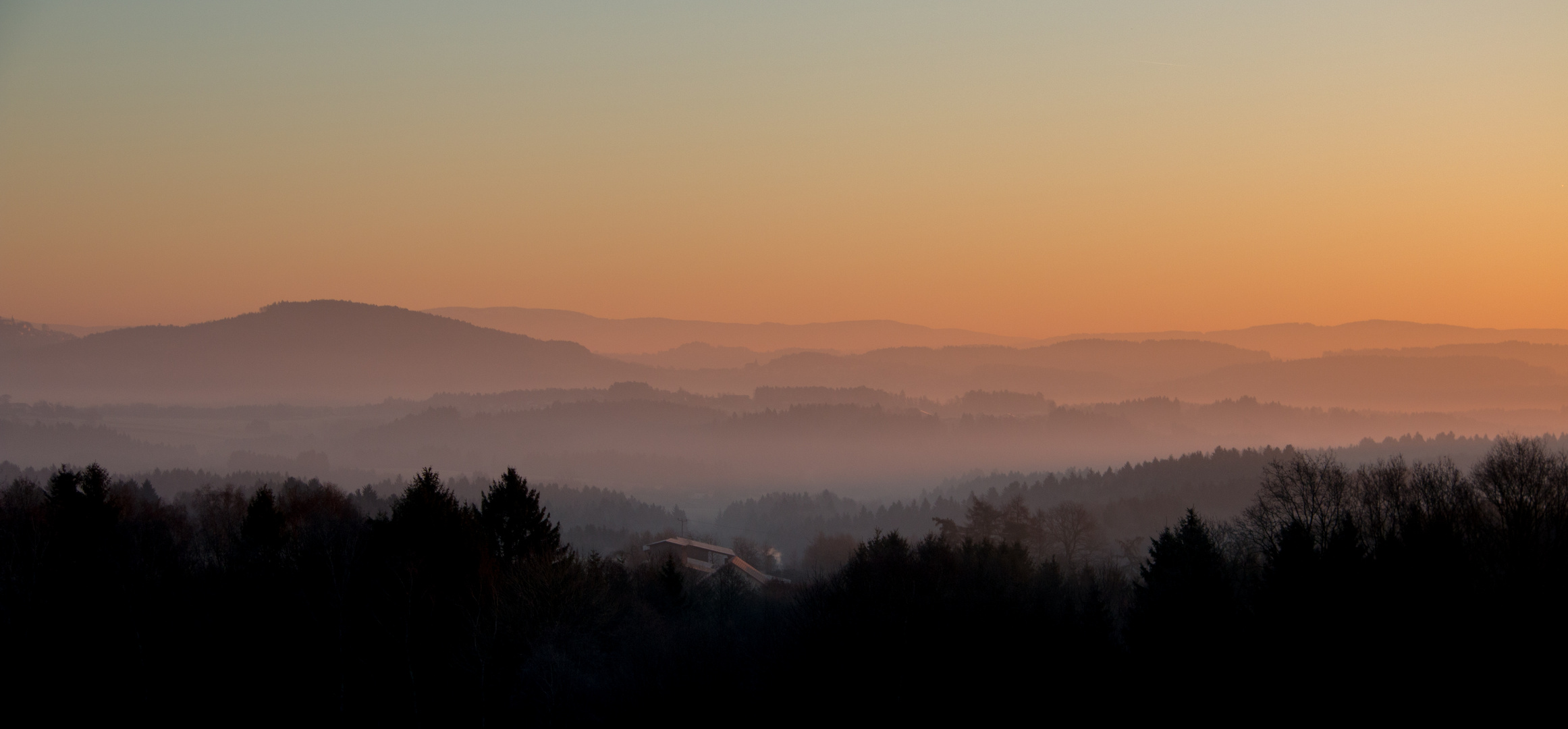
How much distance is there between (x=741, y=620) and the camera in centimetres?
3447

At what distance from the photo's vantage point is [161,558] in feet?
117

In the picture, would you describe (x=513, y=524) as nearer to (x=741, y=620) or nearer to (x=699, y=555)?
(x=741, y=620)

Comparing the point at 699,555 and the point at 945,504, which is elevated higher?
the point at 945,504

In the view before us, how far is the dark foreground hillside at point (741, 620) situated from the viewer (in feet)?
78.5

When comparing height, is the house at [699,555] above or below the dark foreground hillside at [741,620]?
below

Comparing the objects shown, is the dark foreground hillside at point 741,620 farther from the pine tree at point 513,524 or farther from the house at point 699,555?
the house at point 699,555

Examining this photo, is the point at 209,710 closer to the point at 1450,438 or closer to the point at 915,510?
the point at 915,510

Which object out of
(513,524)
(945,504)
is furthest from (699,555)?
(945,504)

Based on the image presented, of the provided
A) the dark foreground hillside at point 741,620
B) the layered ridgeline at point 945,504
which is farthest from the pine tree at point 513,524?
the layered ridgeline at point 945,504

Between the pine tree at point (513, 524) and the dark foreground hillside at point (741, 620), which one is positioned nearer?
the dark foreground hillside at point (741, 620)

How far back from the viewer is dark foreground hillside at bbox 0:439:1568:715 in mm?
23922

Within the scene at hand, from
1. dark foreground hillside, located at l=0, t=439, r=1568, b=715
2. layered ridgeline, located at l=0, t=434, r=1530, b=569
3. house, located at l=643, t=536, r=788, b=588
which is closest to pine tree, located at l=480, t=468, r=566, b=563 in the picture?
dark foreground hillside, located at l=0, t=439, r=1568, b=715

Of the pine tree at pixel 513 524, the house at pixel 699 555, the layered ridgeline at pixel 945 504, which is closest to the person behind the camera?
the pine tree at pixel 513 524

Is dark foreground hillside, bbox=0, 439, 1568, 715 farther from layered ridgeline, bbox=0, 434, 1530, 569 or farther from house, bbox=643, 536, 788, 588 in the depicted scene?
house, bbox=643, 536, 788, 588
